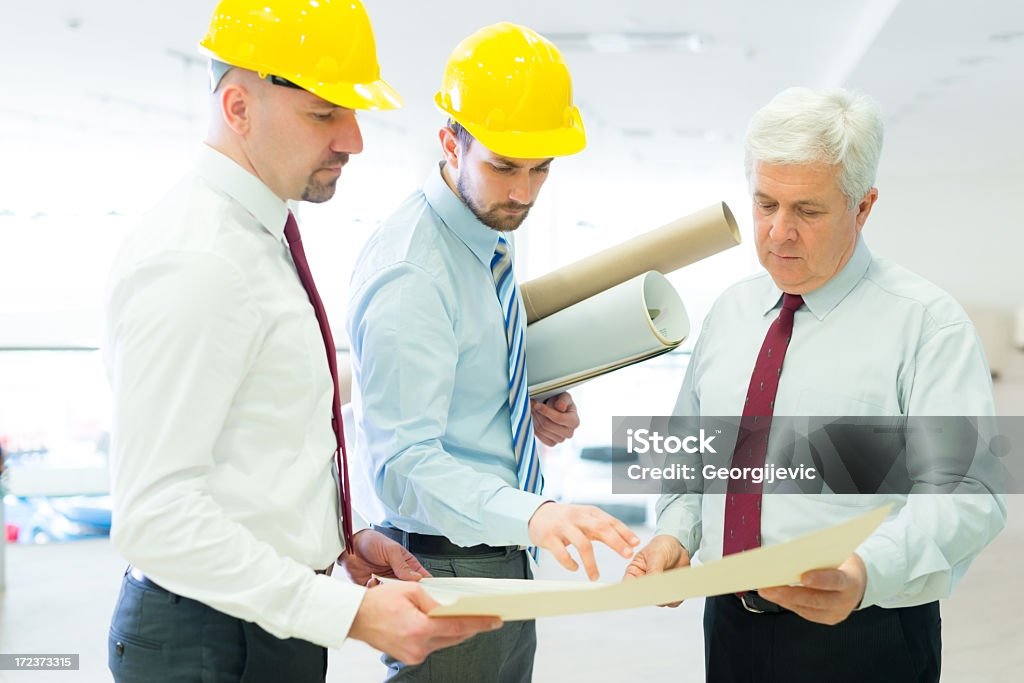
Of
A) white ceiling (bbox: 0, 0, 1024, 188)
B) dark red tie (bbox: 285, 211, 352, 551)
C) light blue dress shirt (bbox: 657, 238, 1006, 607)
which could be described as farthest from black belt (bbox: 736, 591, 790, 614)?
white ceiling (bbox: 0, 0, 1024, 188)

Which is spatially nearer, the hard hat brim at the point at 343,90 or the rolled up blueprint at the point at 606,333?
the hard hat brim at the point at 343,90

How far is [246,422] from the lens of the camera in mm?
1432

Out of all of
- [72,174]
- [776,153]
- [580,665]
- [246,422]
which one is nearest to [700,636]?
[580,665]

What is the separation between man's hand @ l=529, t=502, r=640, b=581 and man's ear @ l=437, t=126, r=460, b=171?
72 cm

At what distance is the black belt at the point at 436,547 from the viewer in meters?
1.96

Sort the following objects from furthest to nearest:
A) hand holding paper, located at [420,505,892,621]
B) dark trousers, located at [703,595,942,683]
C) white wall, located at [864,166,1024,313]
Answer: white wall, located at [864,166,1024,313], dark trousers, located at [703,595,942,683], hand holding paper, located at [420,505,892,621]

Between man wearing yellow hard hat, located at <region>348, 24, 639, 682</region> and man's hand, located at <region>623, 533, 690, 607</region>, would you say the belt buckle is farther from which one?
man wearing yellow hard hat, located at <region>348, 24, 639, 682</region>

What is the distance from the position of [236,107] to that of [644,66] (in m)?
6.75

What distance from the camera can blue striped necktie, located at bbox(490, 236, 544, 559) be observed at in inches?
77.7

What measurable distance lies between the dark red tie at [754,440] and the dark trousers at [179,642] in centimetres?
85

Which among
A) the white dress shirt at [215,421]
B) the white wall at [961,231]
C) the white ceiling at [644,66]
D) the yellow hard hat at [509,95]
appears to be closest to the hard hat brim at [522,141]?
the yellow hard hat at [509,95]

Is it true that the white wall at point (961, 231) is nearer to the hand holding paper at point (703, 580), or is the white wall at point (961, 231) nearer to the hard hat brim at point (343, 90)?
the hard hat brim at point (343, 90)

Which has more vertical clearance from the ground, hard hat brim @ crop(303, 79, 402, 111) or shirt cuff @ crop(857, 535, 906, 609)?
hard hat brim @ crop(303, 79, 402, 111)

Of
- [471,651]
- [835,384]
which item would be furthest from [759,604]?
[471,651]
